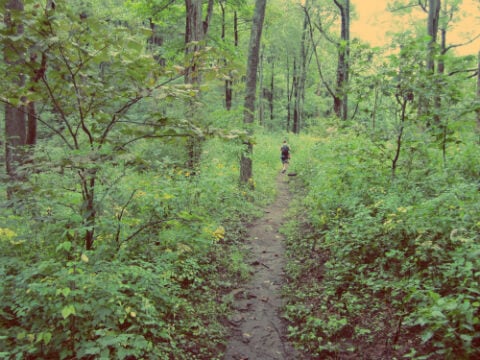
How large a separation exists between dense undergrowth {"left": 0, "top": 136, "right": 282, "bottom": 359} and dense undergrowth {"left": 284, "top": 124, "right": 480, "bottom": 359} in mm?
1501

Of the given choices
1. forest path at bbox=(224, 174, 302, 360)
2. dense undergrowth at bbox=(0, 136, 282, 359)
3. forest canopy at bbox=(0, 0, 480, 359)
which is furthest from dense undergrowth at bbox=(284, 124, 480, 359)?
dense undergrowth at bbox=(0, 136, 282, 359)

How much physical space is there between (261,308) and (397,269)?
2333 millimetres

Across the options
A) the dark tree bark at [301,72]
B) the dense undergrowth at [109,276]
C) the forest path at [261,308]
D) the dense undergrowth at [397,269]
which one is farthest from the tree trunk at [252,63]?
the dark tree bark at [301,72]

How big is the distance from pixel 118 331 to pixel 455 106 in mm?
7628

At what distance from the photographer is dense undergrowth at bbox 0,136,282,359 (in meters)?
3.16

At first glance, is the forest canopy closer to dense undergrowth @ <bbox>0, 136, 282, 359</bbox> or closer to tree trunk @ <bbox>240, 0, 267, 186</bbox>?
dense undergrowth @ <bbox>0, 136, 282, 359</bbox>

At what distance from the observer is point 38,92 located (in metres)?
3.19

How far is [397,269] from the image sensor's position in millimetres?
4957

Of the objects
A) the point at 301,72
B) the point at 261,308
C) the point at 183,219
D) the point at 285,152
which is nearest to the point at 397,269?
the point at 261,308

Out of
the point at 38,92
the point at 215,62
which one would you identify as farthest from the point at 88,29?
the point at 215,62

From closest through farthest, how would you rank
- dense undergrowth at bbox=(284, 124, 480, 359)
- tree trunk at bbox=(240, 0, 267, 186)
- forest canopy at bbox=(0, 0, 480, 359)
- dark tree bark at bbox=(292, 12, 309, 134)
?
forest canopy at bbox=(0, 0, 480, 359)
dense undergrowth at bbox=(284, 124, 480, 359)
tree trunk at bbox=(240, 0, 267, 186)
dark tree bark at bbox=(292, 12, 309, 134)

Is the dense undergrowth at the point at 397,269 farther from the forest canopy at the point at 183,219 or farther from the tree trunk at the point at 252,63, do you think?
the tree trunk at the point at 252,63

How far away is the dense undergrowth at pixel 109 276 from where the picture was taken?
10.4ft

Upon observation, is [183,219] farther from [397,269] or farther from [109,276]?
[397,269]
